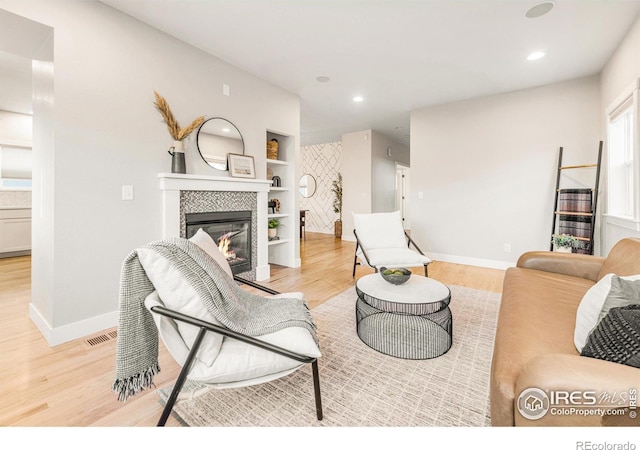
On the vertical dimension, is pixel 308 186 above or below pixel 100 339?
above

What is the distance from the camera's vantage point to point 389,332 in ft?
6.29

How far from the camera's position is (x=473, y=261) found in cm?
441

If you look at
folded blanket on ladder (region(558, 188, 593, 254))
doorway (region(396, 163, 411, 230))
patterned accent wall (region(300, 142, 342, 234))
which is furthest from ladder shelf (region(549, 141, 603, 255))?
doorway (region(396, 163, 411, 230))

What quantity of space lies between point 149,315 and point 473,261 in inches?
175

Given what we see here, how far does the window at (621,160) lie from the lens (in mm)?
2845

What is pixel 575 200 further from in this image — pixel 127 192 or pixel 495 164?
pixel 127 192

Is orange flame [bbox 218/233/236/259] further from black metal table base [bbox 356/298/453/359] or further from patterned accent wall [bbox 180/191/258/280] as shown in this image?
black metal table base [bbox 356/298/453/359]

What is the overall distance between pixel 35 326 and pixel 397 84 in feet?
15.0

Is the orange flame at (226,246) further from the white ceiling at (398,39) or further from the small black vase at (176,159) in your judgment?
the white ceiling at (398,39)

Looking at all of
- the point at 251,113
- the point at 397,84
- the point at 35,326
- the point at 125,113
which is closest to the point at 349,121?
the point at 397,84

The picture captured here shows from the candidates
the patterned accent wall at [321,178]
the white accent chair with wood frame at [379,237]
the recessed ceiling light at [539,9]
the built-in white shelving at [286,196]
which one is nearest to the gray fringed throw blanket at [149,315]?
the white accent chair with wood frame at [379,237]

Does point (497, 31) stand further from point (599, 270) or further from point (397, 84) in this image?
point (599, 270)

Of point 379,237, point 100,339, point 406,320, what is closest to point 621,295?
point 406,320

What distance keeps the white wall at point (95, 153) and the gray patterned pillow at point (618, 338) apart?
295cm
